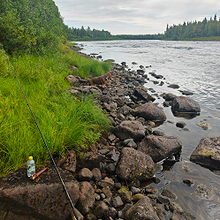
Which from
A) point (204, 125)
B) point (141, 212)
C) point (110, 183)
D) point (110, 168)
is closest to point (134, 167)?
point (110, 168)

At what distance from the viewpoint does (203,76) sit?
16297mm

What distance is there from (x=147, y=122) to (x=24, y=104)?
491cm

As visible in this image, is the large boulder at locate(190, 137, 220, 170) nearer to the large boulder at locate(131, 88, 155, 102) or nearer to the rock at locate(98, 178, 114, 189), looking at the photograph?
the rock at locate(98, 178, 114, 189)

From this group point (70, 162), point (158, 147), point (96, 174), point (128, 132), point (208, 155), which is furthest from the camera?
point (128, 132)

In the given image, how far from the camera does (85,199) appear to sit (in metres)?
2.96

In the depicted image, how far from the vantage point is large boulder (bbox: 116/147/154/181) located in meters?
3.91

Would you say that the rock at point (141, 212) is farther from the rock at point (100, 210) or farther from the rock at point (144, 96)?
the rock at point (144, 96)

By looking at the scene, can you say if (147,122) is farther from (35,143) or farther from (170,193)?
(35,143)

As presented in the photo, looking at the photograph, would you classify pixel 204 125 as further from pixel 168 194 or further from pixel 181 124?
pixel 168 194

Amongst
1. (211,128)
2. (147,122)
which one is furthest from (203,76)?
(147,122)

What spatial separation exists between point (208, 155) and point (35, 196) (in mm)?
4588

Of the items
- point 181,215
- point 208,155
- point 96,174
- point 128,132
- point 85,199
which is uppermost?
point 128,132

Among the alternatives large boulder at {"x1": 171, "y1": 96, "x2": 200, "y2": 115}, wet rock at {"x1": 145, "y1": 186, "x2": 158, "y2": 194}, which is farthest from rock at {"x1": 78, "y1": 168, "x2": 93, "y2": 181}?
large boulder at {"x1": 171, "y1": 96, "x2": 200, "y2": 115}

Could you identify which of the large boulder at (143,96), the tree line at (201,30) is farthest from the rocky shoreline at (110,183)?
the tree line at (201,30)
